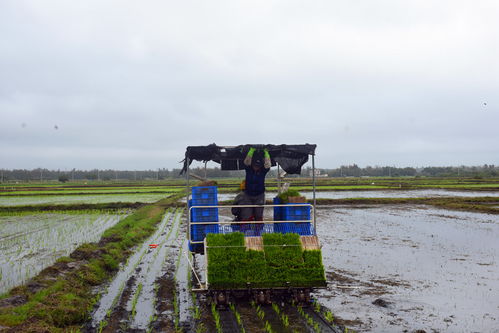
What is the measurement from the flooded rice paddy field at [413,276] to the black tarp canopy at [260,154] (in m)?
3.00

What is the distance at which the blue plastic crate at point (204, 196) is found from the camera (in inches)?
311

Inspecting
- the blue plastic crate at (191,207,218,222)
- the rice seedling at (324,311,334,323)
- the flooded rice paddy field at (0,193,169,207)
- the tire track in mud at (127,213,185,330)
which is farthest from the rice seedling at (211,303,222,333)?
the flooded rice paddy field at (0,193,169,207)

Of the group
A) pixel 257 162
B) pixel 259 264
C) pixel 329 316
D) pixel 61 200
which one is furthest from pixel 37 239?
pixel 61 200

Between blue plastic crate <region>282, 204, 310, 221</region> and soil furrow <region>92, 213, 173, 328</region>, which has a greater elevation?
blue plastic crate <region>282, 204, 310, 221</region>

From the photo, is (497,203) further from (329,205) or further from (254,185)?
(254,185)

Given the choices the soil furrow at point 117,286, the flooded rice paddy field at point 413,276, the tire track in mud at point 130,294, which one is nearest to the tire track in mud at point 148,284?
the tire track in mud at point 130,294

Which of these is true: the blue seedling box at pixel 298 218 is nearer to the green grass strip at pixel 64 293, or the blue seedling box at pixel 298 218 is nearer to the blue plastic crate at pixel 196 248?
the blue plastic crate at pixel 196 248

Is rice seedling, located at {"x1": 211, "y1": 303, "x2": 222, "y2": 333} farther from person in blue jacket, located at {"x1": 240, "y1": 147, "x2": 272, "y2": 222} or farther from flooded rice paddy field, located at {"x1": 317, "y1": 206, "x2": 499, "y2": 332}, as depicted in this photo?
flooded rice paddy field, located at {"x1": 317, "y1": 206, "x2": 499, "y2": 332}

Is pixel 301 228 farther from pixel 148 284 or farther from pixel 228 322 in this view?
pixel 148 284

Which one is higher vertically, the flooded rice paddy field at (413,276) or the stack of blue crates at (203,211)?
the stack of blue crates at (203,211)

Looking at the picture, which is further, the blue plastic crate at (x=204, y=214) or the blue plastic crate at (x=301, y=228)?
the blue plastic crate at (x=301, y=228)

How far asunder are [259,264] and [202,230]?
5.10 feet

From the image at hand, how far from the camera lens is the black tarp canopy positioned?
8.41 meters

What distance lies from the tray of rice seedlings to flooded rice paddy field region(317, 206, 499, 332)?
1018 millimetres
